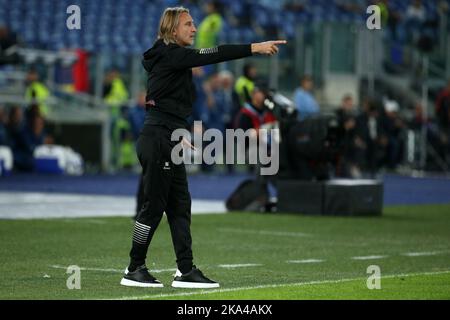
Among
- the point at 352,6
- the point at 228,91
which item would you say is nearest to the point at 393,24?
Result: the point at 352,6

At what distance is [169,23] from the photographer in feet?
30.7

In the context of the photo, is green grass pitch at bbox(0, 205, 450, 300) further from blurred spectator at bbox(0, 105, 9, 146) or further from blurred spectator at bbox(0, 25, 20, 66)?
blurred spectator at bbox(0, 105, 9, 146)

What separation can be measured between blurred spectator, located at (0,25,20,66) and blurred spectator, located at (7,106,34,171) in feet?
5.67

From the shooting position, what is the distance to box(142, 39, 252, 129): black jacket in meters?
9.23

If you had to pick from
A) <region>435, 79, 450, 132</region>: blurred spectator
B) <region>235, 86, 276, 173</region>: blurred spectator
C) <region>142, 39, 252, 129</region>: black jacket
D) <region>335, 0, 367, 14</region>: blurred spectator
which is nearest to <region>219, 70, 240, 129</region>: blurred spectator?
<region>435, 79, 450, 132</region>: blurred spectator

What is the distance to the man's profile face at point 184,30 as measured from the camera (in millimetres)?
9320

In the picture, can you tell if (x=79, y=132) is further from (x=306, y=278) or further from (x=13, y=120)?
(x=306, y=278)

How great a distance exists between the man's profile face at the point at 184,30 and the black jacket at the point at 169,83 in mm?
73

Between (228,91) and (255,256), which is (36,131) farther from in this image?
(255,256)

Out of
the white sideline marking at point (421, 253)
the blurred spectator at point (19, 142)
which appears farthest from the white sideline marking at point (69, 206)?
the blurred spectator at point (19, 142)

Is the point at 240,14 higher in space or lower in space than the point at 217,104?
higher

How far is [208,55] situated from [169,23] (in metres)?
0.46

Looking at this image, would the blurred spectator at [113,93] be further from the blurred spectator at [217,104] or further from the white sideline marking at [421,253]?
the white sideline marking at [421,253]

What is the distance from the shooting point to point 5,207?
59.9 feet
